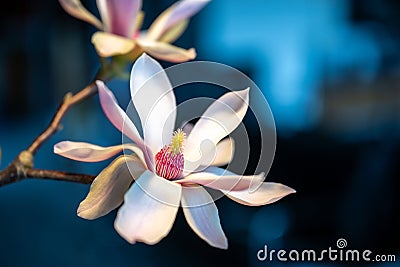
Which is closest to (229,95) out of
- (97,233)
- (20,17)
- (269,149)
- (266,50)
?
(269,149)

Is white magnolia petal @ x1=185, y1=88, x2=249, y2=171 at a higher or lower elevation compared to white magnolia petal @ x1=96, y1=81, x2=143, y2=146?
lower

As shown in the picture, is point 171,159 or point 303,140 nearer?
point 171,159

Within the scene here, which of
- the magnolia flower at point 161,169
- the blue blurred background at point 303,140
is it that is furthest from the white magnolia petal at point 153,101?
the blue blurred background at point 303,140

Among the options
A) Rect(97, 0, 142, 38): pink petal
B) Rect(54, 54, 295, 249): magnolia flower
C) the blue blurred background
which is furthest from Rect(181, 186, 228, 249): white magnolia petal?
the blue blurred background

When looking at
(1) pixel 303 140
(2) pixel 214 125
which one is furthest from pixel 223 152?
(1) pixel 303 140

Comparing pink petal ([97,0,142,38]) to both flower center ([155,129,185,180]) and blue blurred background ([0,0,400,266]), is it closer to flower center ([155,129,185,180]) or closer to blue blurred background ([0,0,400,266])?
flower center ([155,129,185,180])

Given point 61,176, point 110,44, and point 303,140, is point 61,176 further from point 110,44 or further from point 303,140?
point 303,140

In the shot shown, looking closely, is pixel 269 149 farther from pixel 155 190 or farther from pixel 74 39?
pixel 74 39

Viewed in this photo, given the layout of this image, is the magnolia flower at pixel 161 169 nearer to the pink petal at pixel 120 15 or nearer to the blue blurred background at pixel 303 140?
the pink petal at pixel 120 15
